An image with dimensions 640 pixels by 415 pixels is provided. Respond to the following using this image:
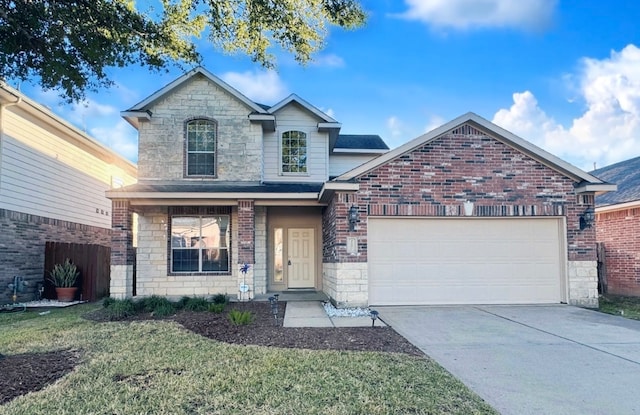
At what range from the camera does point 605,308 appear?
10.1 m

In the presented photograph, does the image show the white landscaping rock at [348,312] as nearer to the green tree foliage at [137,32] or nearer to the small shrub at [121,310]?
the small shrub at [121,310]

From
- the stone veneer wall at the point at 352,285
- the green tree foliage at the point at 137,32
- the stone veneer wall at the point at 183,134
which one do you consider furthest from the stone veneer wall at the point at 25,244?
the stone veneer wall at the point at 352,285

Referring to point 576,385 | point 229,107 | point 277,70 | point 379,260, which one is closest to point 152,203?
point 229,107

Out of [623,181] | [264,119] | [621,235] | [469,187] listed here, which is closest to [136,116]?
[264,119]

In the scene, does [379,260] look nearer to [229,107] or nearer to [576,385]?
[576,385]

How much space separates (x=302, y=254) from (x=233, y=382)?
9.22 m

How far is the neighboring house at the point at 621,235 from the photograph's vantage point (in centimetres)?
1205

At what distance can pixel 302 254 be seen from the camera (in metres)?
13.7

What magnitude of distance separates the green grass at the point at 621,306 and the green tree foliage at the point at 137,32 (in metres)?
8.58

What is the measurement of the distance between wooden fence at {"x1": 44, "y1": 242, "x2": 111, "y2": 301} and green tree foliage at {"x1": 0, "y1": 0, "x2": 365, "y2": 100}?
6181 mm

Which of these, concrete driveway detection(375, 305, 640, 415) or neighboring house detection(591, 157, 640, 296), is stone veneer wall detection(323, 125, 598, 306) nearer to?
concrete driveway detection(375, 305, 640, 415)

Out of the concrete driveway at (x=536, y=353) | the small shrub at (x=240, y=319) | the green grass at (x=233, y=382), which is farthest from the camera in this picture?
the small shrub at (x=240, y=319)

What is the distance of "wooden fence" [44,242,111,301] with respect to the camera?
40.8 ft

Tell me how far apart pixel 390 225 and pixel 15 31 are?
27.1 feet
